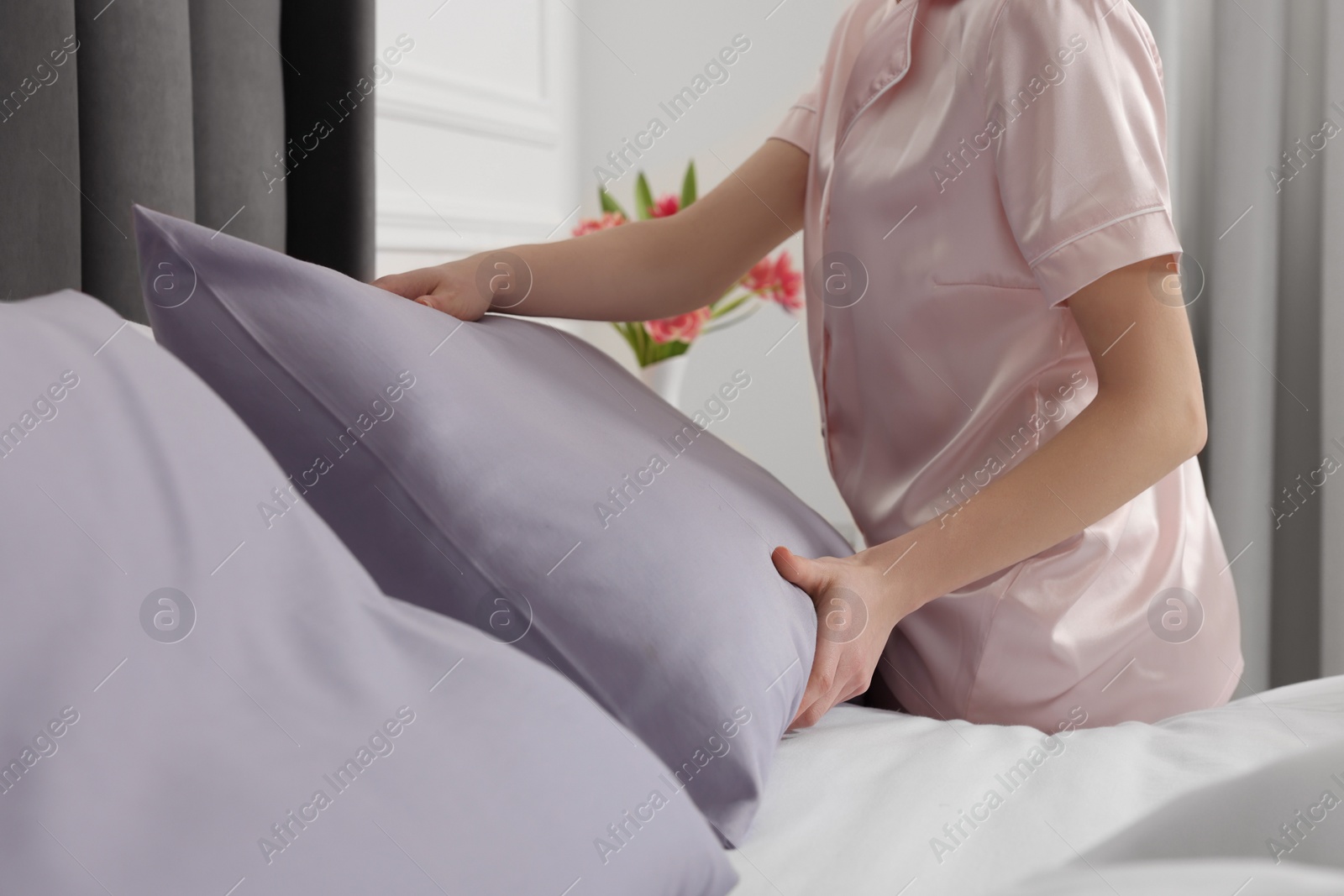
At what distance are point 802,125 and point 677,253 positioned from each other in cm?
17

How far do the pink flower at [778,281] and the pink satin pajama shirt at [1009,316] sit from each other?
31.6 inches

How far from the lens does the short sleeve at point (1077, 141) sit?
0.61 m

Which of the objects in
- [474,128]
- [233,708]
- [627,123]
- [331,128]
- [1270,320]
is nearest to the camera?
[233,708]

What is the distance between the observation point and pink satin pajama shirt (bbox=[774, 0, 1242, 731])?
2.05 ft

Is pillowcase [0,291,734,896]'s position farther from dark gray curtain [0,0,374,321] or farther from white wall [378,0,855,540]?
white wall [378,0,855,540]

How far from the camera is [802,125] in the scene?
0.93 metres

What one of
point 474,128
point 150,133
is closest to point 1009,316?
point 150,133

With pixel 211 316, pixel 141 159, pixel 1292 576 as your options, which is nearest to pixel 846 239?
pixel 211 316

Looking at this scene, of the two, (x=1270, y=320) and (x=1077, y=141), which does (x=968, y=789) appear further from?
(x=1270, y=320)

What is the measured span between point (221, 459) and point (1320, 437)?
152 centimetres

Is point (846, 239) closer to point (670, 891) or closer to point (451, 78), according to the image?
point (670, 891)

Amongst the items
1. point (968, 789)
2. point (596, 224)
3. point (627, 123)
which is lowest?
point (968, 789)

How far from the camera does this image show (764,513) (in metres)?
0.58

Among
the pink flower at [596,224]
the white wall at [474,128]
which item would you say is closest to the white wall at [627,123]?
the white wall at [474,128]
